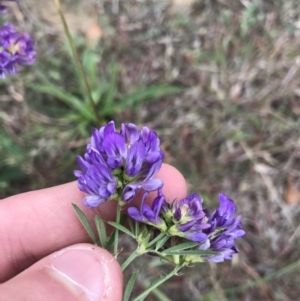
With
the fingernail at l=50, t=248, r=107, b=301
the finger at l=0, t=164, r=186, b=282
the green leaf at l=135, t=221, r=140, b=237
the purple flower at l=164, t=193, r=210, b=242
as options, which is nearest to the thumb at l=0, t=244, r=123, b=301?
the fingernail at l=50, t=248, r=107, b=301

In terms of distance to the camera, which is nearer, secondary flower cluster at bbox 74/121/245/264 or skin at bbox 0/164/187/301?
secondary flower cluster at bbox 74/121/245/264

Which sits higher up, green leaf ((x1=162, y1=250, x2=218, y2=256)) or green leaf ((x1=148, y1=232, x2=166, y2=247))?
green leaf ((x1=148, y1=232, x2=166, y2=247))

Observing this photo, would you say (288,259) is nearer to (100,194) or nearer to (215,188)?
(215,188)

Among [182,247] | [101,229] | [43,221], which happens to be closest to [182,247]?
[182,247]

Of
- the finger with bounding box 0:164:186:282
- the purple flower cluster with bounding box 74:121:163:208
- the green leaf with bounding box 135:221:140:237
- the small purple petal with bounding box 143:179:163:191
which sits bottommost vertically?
the finger with bounding box 0:164:186:282

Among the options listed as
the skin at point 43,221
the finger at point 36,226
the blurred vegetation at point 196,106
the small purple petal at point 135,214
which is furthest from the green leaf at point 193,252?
the blurred vegetation at point 196,106

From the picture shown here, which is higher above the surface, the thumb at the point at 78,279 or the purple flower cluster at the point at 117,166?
the purple flower cluster at the point at 117,166

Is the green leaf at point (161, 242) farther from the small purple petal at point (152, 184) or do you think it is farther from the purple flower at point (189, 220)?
the small purple petal at point (152, 184)

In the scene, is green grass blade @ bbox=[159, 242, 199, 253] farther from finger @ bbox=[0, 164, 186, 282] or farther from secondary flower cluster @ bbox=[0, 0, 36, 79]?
secondary flower cluster @ bbox=[0, 0, 36, 79]
